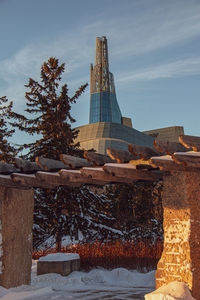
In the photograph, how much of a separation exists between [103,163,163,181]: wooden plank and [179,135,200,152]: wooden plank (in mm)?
1126

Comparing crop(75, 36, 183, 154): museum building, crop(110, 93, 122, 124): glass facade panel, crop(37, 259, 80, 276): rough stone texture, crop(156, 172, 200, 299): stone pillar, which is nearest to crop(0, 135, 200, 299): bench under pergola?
crop(156, 172, 200, 299): stone pillar

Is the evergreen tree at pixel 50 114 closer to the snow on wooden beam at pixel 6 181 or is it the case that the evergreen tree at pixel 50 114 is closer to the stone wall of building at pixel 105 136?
the snow on wooden beam at pixel 6 181

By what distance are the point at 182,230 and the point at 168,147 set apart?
5.27ft

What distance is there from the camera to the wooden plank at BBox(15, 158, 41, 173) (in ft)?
22.2

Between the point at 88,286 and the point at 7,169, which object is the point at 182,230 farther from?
the point at 88,286

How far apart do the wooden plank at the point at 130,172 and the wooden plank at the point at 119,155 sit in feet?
0.40

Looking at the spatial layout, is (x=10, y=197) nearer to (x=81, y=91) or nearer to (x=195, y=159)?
(x=195, y=159)

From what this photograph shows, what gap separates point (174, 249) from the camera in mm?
6055

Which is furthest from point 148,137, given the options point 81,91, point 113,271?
point 113,271

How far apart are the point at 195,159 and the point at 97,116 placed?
300 feet

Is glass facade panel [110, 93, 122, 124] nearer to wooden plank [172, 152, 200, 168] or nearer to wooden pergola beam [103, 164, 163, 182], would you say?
wooden pergola beam [103, 164, 163, 182]

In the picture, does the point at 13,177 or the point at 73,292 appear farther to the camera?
the point at 73,292

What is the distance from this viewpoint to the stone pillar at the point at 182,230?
19.0 ft

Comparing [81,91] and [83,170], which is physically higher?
[81,91]
